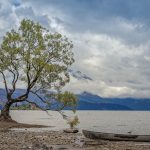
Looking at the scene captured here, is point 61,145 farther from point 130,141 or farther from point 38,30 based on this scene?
point 38,30

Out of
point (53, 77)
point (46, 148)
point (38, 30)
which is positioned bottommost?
point (46, 148)

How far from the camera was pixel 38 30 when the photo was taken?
7462 centimetres

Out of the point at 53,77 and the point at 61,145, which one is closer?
the point at 61,145

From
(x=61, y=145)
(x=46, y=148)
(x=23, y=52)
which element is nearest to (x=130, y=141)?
(x=61, y=145)

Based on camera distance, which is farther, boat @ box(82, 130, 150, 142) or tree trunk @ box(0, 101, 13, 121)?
tree trunk @ box(0, 101, 13, 121)

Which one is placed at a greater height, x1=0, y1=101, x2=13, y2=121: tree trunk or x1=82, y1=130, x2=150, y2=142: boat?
x1=0, y1=101, x2=13, y2=121: tree trunk

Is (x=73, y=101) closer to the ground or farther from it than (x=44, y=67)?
closer to the ground

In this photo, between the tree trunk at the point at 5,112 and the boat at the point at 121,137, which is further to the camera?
the tree trunk at the point at 5,112

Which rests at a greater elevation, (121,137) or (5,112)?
(5,112)

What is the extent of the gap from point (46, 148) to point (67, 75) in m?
39.1

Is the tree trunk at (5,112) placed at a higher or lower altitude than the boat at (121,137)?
higher

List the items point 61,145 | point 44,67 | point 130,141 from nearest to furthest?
point 61,145 < point 130,141 < point 44,67

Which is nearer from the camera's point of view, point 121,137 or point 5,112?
point 121,137

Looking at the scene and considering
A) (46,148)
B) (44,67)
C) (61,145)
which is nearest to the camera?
(46,148)
